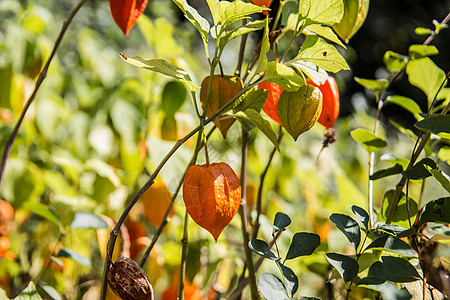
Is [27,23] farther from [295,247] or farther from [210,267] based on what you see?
[295,247]

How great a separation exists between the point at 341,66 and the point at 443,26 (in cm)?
19

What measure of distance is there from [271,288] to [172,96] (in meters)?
0.41

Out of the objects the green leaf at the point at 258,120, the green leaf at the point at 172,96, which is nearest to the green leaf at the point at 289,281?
the green leaf at the point at 258,120

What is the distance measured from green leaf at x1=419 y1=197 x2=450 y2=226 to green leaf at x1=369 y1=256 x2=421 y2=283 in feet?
0.19

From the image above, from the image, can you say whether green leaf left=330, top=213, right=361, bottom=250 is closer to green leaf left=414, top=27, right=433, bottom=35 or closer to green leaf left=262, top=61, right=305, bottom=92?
green leaf left=262, top=61, right=305, bottom=92

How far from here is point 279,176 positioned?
1025 millimetres

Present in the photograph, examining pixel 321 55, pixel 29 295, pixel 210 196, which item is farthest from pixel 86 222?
pixel 321 55

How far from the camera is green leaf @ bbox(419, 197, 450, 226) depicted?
0.39 metres

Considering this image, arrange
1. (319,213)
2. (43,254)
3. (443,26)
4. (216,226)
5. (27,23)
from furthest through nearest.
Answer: (27,23)
(319,213)
(43,254)
(443,26)
(216,226)

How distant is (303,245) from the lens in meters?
0.40

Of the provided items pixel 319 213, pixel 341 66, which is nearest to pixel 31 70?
pixel 319 213

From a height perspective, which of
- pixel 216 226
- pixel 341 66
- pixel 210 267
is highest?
pixel 341 66

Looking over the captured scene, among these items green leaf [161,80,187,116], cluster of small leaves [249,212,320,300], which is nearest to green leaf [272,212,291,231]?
cluster of small leaves [249,212,320,300]

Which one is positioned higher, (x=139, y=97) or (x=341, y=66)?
(x=341, y=66)
